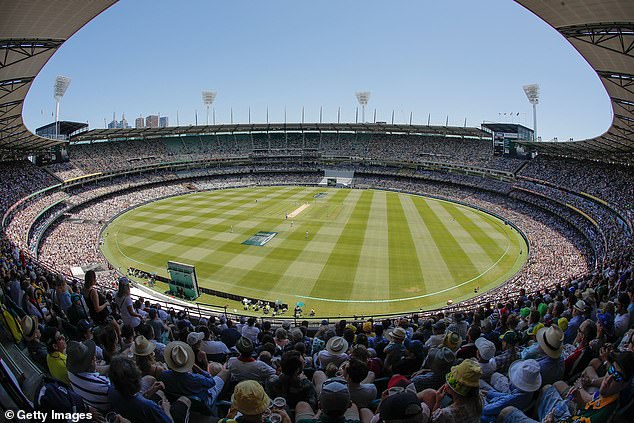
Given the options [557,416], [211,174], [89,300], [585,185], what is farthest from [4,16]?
[211,174]

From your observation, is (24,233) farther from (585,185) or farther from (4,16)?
(585,185)

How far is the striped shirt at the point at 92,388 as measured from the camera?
4008 millimetres

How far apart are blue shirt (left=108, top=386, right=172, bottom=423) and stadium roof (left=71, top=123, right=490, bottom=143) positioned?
6446 cm

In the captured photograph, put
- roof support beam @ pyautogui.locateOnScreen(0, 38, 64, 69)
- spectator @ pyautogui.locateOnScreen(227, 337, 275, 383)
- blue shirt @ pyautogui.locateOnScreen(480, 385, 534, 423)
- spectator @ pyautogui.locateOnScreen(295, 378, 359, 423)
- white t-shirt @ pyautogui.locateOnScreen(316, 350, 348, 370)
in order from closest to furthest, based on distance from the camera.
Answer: spectator @ pyautogui.locateOnScreen(295, 378, 359, 423)
blue shirt @ pyautogui.locateOnScreen(480, 385, 534, 423)
spectator @ pyautogui.locateOnScreen(227, 337, 275, 383)
white t-shirt @ pyautogui.locateOnScreen(316, 350, 348, 370)
roof support beam @ pyautogui.locateOnScreen(0, 38, 64, 69)

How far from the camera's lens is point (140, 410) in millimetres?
3561

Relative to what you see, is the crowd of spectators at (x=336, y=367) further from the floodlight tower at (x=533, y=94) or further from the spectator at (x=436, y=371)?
the floodlight tower at (x=533, y=94)

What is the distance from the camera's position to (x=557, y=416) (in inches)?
150

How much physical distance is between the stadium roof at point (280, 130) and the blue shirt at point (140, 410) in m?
64.5

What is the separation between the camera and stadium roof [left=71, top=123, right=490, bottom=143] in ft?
209

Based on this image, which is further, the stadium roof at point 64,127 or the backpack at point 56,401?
the stadium roof at point 64,127

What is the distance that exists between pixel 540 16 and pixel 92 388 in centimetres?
1914

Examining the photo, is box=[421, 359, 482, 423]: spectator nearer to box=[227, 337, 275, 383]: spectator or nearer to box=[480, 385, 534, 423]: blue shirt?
box=[480, 385, 534, 423]: blue shirt

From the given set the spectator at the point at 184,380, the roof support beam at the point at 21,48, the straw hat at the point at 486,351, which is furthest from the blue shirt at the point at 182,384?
the roof support beam at the point at 21,48

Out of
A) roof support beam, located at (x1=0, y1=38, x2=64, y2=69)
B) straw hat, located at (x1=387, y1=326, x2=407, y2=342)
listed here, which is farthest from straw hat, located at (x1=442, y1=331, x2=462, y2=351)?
roof support beam, located at (x1=0, y1=38, x2=64, y2=69)
